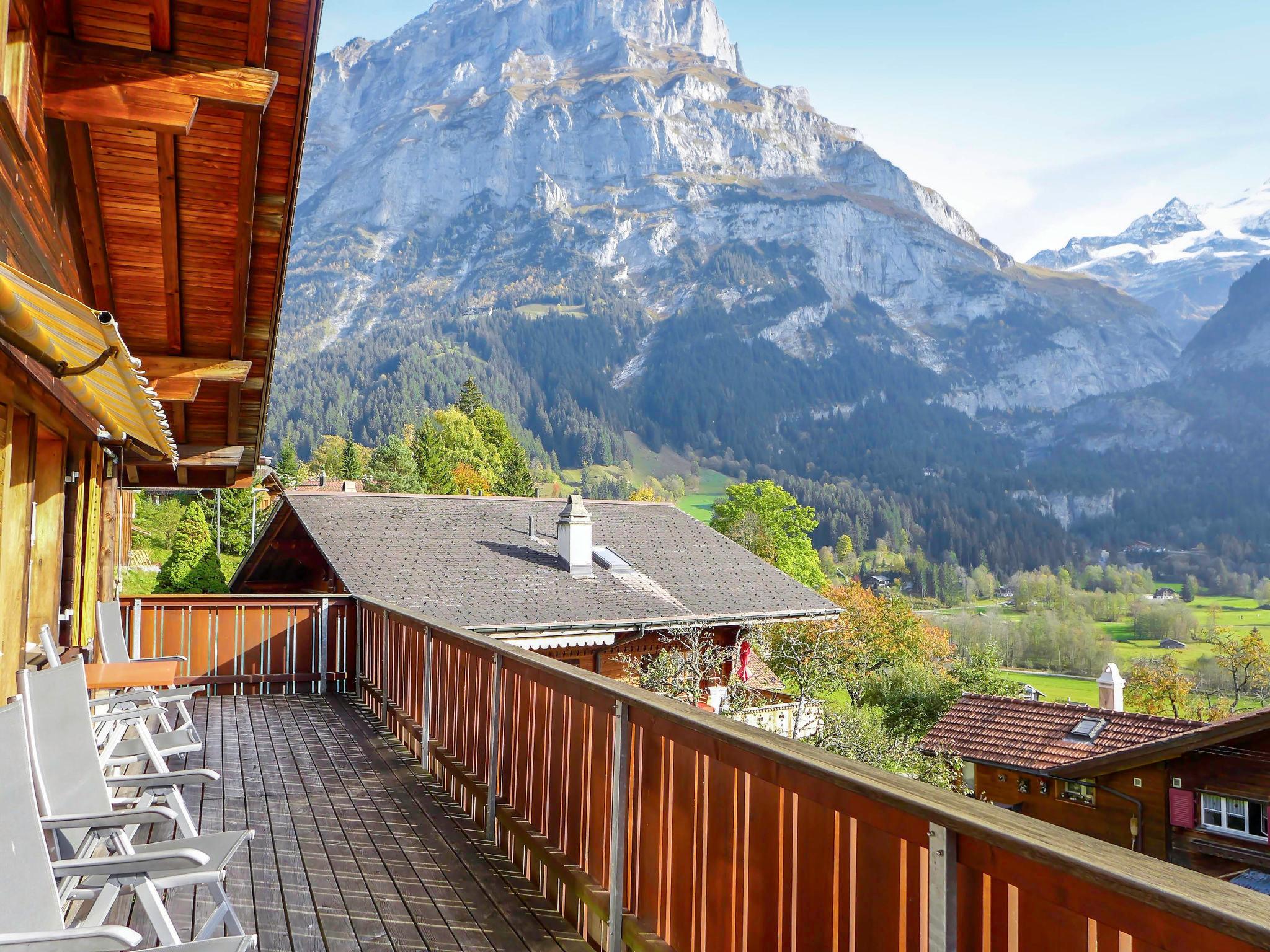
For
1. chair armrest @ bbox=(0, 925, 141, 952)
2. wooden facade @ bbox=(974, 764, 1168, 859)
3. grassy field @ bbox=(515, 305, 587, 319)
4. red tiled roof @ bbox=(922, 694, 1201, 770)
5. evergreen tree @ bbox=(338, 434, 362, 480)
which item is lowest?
wooden facade @ bbox=(974, 764, 1168, 859)

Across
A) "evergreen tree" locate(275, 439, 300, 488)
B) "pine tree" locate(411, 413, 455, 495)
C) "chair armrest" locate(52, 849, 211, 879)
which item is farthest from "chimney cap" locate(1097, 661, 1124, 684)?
"evergreen tree" locate(275, 439, 300, 488)

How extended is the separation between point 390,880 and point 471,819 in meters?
0.88

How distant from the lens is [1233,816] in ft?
73.5

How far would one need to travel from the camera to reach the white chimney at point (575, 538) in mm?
20641

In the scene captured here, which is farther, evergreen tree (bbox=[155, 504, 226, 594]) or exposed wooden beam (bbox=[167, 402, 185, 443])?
evergreen tree (bbox=[155, 504, 226, 594])

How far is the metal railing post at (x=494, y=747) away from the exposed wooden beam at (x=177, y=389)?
3.47 metres

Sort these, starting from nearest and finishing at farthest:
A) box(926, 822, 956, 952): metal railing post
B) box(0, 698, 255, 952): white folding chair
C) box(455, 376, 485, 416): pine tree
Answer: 1. box(926, 822, 956, 952): metal railing post
2. box(0, 698, 255, 952): white folding chair
3. box(455, 376, 485, 416): pine tree

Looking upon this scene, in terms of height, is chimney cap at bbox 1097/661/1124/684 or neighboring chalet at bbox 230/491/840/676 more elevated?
neighboring chalet at bbox 230/491/840/676

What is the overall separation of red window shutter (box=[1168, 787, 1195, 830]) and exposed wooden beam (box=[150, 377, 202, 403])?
79.3 ft

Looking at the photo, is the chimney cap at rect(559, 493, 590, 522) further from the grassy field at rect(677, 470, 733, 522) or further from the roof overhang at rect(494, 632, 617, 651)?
the grassy field at rect(677, 470, 733, 522)

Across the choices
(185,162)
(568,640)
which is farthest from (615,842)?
(568,640)

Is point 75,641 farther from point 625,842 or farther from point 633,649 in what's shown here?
point 633,649

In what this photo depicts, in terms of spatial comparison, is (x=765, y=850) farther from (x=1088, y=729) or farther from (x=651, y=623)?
(x=1088, y=729)

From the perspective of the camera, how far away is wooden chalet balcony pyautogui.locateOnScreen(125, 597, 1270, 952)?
1.50m
